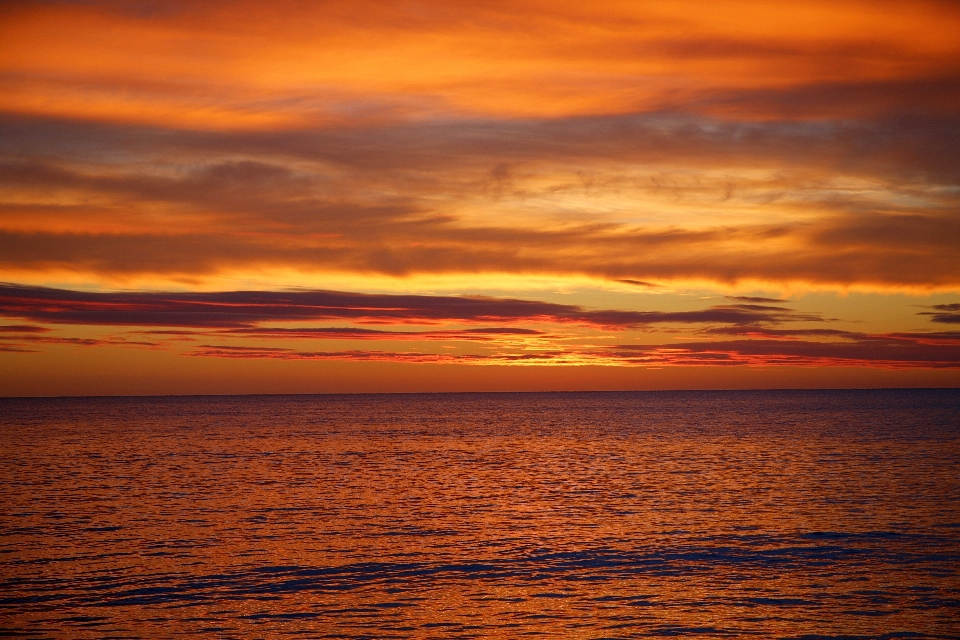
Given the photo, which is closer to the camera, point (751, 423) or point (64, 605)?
point (64, 605)

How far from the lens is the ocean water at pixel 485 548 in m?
24.9

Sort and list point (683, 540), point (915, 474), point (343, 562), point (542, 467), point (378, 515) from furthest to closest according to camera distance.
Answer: point (542, 467)
point (915, 474)
point (378, 515)
point (683, 540)
point (343, 562)

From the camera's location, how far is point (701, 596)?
88.9 ft

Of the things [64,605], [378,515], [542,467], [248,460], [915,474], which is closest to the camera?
[64,605]

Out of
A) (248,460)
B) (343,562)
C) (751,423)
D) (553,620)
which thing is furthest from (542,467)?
(751,423)

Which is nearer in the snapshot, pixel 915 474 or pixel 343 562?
pixel 343 562

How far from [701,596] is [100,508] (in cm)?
3321

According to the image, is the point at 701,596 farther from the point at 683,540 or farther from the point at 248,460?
the point at 248,460

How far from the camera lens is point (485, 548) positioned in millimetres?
34562

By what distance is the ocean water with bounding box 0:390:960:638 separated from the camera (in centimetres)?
2488

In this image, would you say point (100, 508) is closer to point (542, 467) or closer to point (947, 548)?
point (542, 467)

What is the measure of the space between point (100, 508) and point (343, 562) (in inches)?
801

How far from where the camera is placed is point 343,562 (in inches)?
1265

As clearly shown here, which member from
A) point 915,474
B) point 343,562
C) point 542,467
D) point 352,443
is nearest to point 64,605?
point 343,562
